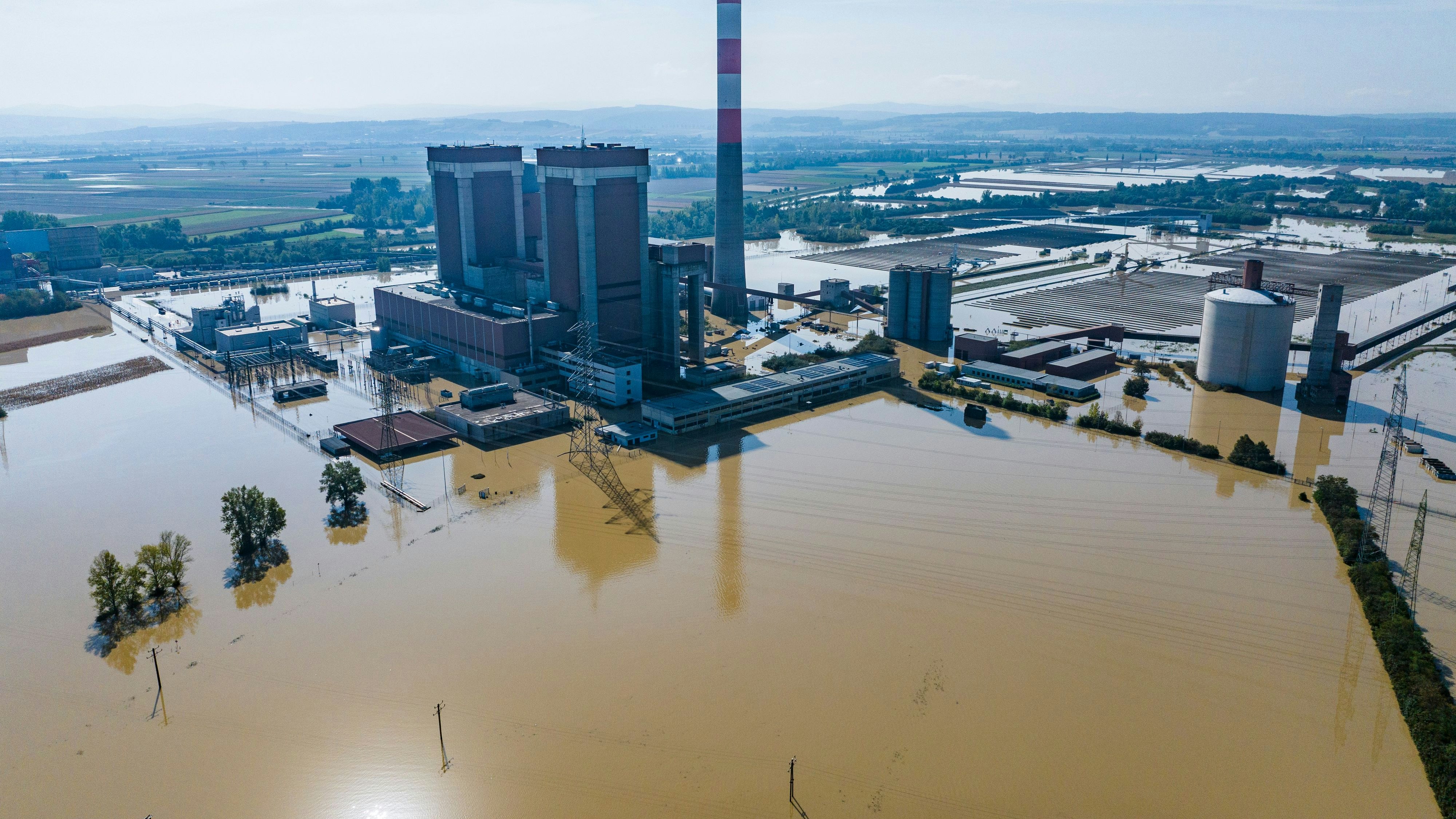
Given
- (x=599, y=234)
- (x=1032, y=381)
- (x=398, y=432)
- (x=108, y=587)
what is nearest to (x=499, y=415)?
(x=398, y=432)

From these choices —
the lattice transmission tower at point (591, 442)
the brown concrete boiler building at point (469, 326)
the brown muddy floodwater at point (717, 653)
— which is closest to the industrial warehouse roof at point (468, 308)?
the brown concrete boiler building at point (469, 326)

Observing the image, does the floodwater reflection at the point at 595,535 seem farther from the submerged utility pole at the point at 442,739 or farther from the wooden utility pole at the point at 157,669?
the wooden utility pole at the point at 157,669

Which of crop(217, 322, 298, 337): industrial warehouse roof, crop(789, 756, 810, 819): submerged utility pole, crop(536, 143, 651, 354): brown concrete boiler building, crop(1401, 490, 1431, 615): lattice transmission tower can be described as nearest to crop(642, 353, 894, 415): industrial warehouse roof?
crop(536, 143, 651, 354): brown concrete boiler building

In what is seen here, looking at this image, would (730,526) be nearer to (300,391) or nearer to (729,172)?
(300,391)

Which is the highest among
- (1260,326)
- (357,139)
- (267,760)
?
(357,139)

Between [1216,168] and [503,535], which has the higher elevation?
[1216,168]

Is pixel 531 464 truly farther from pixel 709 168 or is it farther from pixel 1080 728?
pixel 709 168

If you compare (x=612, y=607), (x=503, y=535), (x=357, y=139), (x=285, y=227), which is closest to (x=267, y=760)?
(x=612, y=607)
